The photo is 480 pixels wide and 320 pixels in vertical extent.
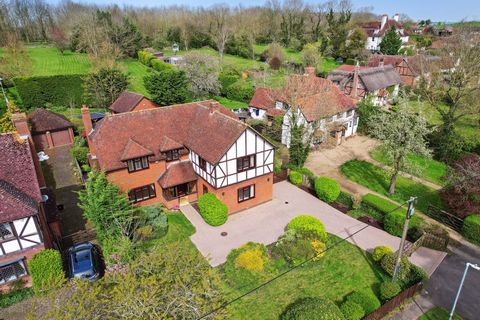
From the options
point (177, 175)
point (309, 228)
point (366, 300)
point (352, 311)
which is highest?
point (177, 175)

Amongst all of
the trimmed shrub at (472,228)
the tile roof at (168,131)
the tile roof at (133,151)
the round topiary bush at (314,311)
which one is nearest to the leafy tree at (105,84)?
the tile roof at (168,131)

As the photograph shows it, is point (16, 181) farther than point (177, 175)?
No

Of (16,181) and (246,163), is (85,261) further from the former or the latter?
(246,163)

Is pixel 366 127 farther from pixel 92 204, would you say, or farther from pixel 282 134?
pixel 92 204

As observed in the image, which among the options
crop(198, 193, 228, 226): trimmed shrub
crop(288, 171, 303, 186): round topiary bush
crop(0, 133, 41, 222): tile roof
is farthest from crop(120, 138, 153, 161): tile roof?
crop(288, 171, 303, 186): round topiary bush

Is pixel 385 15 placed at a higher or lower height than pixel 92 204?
higher

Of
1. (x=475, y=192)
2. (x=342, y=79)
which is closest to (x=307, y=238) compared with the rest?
(x=475, y=192)

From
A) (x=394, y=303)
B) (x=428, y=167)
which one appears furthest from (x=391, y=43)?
(x=394, y=303)
